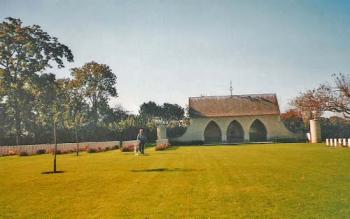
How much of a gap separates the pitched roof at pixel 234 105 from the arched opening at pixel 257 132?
2145 millimetres

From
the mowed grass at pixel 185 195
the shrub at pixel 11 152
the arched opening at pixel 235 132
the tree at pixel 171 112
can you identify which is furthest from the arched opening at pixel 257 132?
the mowed grass at pixel 185 195

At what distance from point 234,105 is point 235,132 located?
13.3ft

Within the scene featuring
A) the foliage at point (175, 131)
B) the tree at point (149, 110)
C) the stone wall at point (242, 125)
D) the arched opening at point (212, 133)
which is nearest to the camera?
the stone wall at point (242, 125)

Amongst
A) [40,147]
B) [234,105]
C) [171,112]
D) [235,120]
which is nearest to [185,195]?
[40,147]

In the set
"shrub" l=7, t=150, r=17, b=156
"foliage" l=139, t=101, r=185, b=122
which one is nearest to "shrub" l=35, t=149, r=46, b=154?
"shrub" l=7, t=150, r=17, b=156

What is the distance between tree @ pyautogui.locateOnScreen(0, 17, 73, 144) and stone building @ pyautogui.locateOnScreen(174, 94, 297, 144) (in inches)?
821

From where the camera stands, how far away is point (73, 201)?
10.0 metres

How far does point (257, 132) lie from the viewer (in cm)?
6034

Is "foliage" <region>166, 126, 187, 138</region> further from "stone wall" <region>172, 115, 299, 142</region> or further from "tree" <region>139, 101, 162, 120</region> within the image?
"tree" <region>139, 101, 162, 120</region>

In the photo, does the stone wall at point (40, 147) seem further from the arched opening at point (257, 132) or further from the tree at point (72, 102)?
the arched opening at point (257, 132)

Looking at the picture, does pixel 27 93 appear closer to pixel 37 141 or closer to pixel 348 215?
pixel 37 141

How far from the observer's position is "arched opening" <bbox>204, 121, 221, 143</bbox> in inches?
2394

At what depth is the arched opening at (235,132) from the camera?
60.2m

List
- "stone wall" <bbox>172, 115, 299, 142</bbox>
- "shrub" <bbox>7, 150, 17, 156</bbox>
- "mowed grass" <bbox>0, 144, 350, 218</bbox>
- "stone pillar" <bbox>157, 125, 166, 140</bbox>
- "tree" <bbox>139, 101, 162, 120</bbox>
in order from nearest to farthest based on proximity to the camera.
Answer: "mowed grass" <bbox>0, 144, 350, 218</bbox>
"shrub" <bbox>7, 150, 17, 156</bbox>
"stone pillar" <bbox>157, 125, 166, 140</bbox>
"stone wall" <bbox>172, 115, 299, 142</bbox>
"tree" <bbox>139, 101, 162, 120</bbox>
